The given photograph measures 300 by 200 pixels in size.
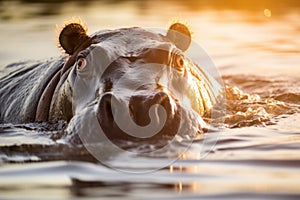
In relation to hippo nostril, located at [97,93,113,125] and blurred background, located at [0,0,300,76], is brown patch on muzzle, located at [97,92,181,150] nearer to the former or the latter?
hippo nostril, located at [97,93,113,125]

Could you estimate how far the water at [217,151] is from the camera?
3.90 meters

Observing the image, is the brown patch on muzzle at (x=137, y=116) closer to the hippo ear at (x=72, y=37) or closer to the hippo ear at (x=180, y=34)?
→ the hippo ear at (x=72, y=37)

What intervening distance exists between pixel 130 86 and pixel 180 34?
5.28ft

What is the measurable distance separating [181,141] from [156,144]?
20 centimetres

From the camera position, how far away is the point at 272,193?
147 inches

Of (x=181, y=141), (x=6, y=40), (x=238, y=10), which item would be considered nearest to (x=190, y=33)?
(x=181, y=141)

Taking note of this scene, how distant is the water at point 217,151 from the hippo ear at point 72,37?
69 cm

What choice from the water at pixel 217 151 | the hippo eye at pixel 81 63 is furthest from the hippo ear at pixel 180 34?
the hippo eye at pixel 81 63

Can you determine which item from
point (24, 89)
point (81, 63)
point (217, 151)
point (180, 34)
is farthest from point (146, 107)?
point (24, 89)

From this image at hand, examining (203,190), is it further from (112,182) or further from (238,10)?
(238,10)

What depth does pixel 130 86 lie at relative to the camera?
5031 millimetres

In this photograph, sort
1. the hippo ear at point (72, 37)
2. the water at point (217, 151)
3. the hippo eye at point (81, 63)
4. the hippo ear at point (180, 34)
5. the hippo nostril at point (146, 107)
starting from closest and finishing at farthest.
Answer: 1. the water at point (217, 151)
2. the hippo nostril at point (146, 107)
3. the hippo eye at point (81, 63)
4. the hippo ear at point (72, 37)
5. the hippo ear at point (180, 34)

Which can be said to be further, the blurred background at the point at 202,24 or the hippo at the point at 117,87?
the blurred background at the point at 202,24

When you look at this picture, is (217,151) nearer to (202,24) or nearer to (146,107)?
(146,107)
